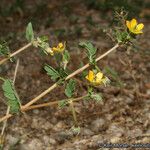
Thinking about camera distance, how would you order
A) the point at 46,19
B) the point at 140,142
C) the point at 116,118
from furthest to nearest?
1. the point at 46,19
2. the point at 116,118
3. the point at 140,142

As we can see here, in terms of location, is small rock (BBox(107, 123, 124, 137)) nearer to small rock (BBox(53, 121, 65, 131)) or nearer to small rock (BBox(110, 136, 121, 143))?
small rock (BBox(110, 136, 121, 143))

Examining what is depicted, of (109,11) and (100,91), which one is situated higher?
(109,11)

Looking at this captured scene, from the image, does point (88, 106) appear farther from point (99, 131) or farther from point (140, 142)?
point (140, 142)

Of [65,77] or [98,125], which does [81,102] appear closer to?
[98,125]

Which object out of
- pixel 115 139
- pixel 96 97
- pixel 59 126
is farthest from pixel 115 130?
pixel 96 97

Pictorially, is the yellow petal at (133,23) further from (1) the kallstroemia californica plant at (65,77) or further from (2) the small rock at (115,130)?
(2) the small rock at (115,130)

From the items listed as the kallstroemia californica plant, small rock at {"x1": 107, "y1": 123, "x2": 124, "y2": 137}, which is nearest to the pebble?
small rock at {"x1": 107, "y1": 123, "x2": 124, "y2": 137}

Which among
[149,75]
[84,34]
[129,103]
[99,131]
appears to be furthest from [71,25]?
[99,131]
